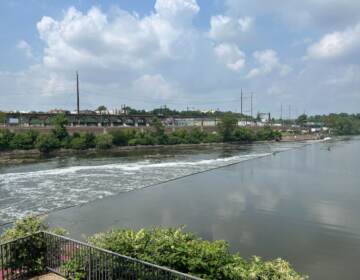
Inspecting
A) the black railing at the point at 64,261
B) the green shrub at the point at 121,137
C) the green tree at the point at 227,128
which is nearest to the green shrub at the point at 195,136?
the green tree at the point at 227,128

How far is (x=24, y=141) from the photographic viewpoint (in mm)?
62781

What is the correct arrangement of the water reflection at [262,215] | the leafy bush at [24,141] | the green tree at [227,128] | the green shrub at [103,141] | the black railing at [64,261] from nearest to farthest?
the black railing at [64,261]
the water reflection at [262,215]
the leafy bush at [24,141]
the green shrub at [103,141]
the green tree at [227,128]

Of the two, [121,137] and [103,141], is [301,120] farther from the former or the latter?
[103,141]

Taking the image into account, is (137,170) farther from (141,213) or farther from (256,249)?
(256,249)

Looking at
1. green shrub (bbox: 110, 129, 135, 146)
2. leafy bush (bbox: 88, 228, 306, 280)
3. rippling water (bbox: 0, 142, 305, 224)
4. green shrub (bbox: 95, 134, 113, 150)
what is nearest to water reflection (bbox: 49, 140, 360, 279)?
rippling water (bbox: 0, 142, 305, 224)

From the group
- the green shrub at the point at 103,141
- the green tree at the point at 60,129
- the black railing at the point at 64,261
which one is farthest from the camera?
the green shrub at the point at 103,141

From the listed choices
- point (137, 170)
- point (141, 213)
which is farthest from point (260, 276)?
point (137, 170)

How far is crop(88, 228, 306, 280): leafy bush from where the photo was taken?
6.19 m

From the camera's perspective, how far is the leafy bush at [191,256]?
6193 mm

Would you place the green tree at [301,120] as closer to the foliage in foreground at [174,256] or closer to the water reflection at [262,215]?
the water reflection at [262,215]

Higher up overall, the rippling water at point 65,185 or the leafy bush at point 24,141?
the leafy bush at point 24,141

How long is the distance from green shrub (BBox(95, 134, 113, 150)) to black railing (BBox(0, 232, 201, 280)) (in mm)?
63016

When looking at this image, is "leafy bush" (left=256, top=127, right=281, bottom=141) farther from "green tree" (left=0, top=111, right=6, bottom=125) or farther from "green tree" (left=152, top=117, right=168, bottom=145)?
"green tree" (left=0, top=111, right=6, bottom=125)

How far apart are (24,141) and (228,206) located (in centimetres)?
5179
